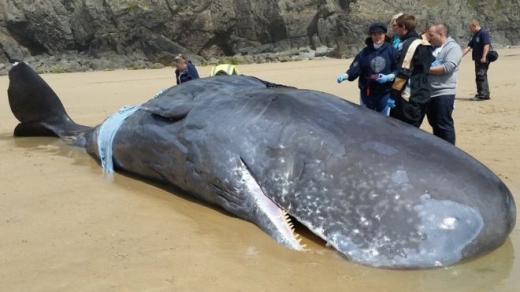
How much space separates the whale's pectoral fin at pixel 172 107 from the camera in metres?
5.43

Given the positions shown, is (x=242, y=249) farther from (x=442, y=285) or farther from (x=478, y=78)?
(x=478, y=78)

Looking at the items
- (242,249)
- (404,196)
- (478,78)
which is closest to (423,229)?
(404,196)

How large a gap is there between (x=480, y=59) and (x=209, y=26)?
96.9 ft

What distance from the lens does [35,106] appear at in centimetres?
795

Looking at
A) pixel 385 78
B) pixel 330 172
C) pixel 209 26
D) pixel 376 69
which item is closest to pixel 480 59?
pixel 376 69

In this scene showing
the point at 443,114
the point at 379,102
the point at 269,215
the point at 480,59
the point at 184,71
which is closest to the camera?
the point at 269,215

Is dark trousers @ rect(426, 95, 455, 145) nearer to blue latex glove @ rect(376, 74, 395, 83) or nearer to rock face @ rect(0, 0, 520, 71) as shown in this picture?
blue latex glove @ rect(376, 74, 395, 83)

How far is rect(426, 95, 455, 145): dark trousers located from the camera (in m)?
6.41

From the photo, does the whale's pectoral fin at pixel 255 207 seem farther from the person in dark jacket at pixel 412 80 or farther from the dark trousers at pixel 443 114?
the dark trousers at pixel 443 114

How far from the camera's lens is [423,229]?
12.6ft

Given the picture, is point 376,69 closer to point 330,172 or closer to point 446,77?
point 446,77

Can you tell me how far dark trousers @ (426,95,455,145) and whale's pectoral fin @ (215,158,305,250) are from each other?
8.69 ft

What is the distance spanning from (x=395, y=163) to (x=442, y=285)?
0.94 metres

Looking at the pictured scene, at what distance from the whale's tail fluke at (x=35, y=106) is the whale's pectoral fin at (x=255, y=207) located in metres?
3.84
